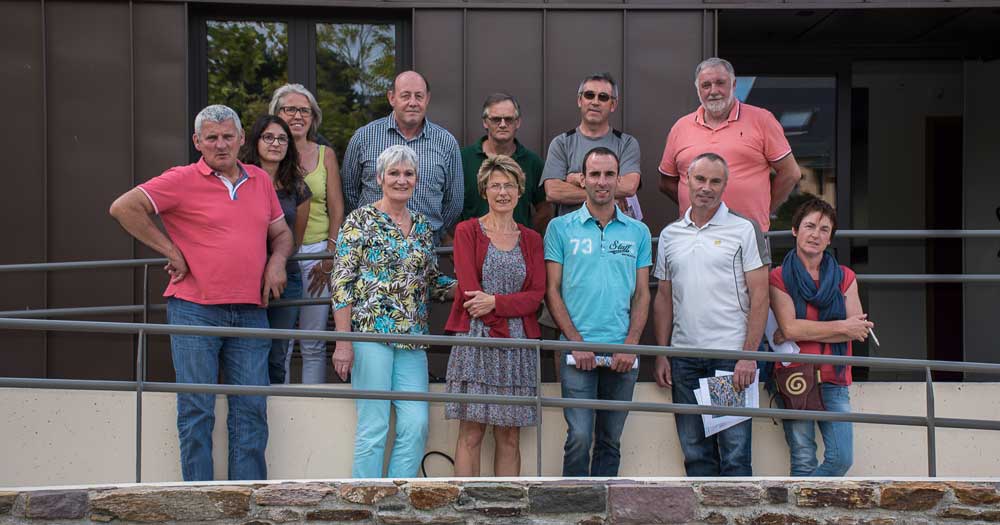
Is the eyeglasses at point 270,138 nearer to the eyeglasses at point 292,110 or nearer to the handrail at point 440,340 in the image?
the eyeglasses at point 292,110

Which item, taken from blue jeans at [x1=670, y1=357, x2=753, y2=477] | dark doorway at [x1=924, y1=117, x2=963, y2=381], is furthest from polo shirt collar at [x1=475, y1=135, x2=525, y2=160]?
dark doorway at [x1=924, y1=117, x2=963, y2=381]

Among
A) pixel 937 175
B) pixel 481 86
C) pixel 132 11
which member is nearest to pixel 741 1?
pixel 481 86

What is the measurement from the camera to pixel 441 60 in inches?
310

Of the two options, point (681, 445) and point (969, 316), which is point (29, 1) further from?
point (969, 316)

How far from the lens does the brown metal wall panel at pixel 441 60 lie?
25.7ft

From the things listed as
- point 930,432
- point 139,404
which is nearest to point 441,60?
point 139,404

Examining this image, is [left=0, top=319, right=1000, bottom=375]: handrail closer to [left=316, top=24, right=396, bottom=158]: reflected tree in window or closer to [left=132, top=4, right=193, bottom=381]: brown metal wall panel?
[left=132, top=4, right=193, bottom=381]: brown metal wall panel

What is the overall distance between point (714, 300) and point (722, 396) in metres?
0.46

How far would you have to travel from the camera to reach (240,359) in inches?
211

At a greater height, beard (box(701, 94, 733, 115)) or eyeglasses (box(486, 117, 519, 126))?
beard (box(701, 94, 733, 115))

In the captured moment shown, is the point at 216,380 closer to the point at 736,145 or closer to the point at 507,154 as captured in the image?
the point at 507,154

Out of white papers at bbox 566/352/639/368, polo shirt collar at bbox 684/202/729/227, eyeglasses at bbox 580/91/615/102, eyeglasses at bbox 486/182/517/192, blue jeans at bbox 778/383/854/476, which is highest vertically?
eyeglasses at bbox 580/91/615/102

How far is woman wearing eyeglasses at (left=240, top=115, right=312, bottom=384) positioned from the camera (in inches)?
231

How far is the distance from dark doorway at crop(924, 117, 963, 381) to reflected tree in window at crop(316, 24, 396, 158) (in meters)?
5.21
